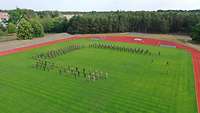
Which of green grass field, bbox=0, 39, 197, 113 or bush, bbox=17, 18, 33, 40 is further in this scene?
bush, bbox=17, 18, 33, 40

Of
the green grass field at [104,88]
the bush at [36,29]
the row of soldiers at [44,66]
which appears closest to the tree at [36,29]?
the bush at [36,29]

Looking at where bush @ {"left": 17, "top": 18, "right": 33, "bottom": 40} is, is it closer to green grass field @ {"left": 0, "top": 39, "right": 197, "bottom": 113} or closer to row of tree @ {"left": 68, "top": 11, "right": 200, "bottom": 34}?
row of tree @ {"left": 68, "top": 11, "right": 200, "bottom": 34}

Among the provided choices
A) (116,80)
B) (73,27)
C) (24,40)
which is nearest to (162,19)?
(73,27)

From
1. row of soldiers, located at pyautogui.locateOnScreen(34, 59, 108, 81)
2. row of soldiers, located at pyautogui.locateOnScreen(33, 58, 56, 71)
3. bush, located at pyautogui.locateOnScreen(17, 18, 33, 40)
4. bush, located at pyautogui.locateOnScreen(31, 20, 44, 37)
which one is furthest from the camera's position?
bush, located at pyautogui.locateOnScreen(31, 20, 44, 37)

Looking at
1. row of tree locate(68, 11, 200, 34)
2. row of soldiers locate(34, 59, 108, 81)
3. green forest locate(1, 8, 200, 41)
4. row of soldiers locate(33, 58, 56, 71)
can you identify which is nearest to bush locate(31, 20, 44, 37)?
green forest locate(1, 8, 200, 41)

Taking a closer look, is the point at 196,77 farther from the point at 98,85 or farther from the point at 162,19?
the point at 162,19

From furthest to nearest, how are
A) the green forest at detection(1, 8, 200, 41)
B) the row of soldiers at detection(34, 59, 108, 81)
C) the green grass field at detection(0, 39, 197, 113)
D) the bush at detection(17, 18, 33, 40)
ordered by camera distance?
the green forest at detection(1, 8, 200, 41) → the bush at detection(17, 18, 33, 40) → the row of soldiers at detection(34, 59, 108, 81) → the green grass field at detection(0, 39, 197, 113)

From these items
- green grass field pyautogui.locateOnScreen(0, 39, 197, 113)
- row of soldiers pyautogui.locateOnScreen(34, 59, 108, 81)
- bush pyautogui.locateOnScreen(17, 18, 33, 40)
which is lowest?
green grass field pyautogui.locateOnScreen(0, 39, 197, 113)
